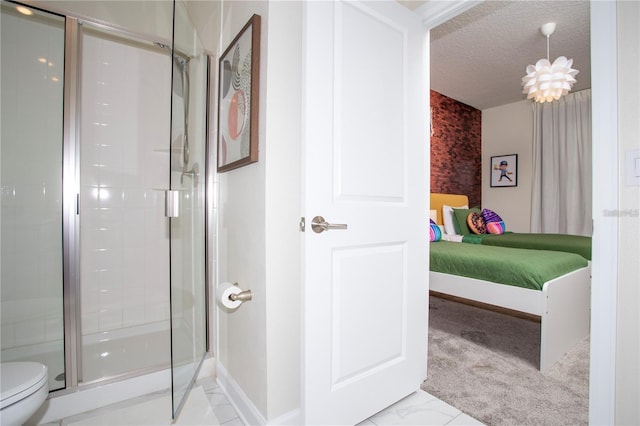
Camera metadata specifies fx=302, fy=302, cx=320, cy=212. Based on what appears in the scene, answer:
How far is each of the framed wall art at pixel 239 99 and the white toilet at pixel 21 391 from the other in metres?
1.21

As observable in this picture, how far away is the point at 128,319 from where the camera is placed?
2320mm

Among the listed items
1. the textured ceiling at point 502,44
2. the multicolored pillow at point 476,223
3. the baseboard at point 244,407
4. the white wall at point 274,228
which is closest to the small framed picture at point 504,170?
the textured ceiling at point 502,44

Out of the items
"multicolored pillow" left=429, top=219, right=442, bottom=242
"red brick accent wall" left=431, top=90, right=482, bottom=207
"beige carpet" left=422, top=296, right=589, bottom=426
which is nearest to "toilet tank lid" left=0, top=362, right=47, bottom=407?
"beige carpet" left=422, top=296, right=589, bottom=426

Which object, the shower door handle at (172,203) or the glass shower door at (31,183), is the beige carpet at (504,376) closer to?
the shower door handle at (172,203)

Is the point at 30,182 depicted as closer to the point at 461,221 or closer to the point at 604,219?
the point at 604,219

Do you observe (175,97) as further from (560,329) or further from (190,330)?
(560,329)

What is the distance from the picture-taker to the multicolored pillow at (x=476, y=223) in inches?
160

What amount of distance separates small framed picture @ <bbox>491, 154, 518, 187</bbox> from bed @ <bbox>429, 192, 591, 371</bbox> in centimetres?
357

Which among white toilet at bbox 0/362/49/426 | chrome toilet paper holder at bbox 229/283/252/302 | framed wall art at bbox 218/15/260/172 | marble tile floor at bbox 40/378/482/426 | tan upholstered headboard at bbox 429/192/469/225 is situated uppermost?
framed wall art at bbox 218/15/260/172

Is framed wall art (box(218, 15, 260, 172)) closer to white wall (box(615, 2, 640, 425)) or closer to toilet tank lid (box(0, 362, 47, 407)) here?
toilet tank lid (box(0, 362, 47, 407))

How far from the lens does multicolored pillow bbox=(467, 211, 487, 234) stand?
4.07 m

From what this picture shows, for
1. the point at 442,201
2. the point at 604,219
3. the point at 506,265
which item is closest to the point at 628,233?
the point at 604,219

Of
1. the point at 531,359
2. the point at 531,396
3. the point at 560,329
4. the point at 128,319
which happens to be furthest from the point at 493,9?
the point at 128,319

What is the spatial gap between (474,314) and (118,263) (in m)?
3.21
